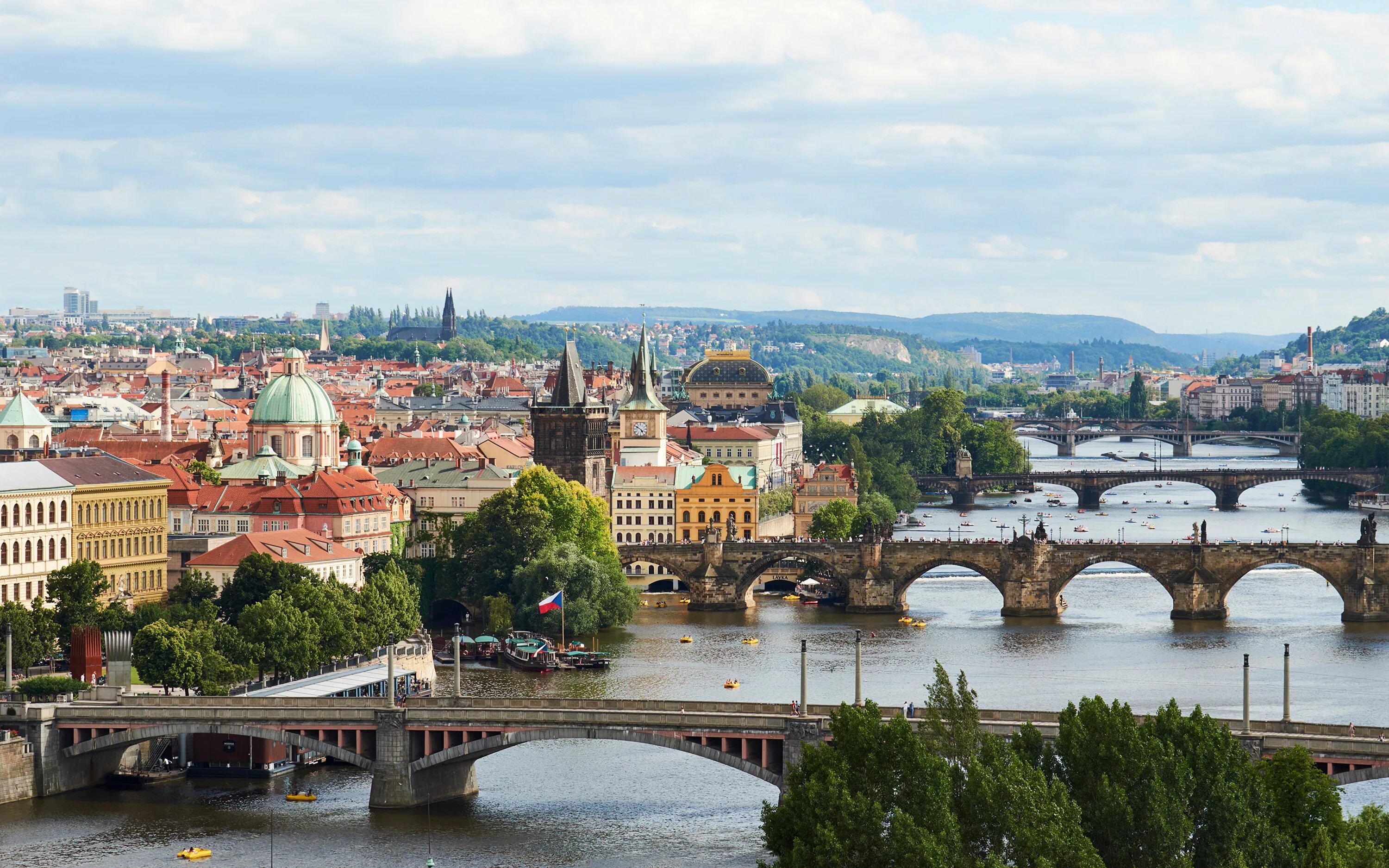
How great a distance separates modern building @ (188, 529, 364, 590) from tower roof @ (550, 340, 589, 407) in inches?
1067

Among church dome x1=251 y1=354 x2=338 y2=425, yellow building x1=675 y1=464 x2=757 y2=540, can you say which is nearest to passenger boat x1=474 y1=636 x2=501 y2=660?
church dome x1=251 y1=354 x2=338 y2=425

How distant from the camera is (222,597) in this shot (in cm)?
9262

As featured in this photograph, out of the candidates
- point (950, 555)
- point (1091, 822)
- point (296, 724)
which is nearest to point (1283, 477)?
point (950, 555)

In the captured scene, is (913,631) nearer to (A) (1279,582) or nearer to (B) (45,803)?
(A) (1279,582)

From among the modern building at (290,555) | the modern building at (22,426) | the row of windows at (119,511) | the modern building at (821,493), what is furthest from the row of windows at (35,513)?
the modern building at (821,493)

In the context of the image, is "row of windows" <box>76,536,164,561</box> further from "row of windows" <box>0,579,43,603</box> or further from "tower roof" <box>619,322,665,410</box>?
"tower roof" <box>619,322,665,410</box>

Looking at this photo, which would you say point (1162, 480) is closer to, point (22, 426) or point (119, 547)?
point (22, 426)

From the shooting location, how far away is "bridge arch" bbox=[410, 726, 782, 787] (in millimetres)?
66188

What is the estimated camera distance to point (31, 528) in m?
90.9

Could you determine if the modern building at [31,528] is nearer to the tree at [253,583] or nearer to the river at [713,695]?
the tree at [253,583]

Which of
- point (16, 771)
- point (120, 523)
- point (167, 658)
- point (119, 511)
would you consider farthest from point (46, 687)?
point (119, 511)

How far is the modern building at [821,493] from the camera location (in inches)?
5969

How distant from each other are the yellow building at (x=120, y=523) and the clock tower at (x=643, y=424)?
47.2m

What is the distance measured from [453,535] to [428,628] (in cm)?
602
